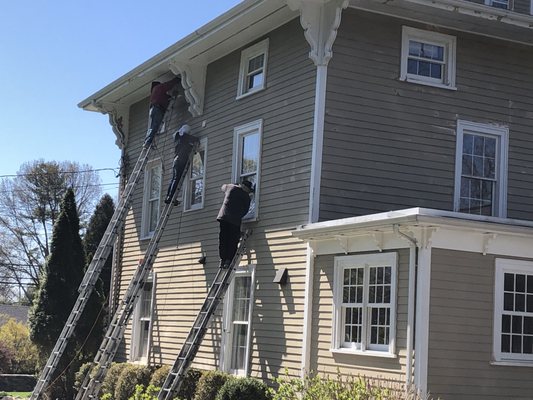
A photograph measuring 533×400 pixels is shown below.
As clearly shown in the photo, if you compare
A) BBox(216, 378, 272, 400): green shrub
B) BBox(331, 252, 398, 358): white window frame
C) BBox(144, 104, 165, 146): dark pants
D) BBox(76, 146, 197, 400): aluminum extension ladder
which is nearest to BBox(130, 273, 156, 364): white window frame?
BBox(76, 146, 197, 400): aluminum extension ladder

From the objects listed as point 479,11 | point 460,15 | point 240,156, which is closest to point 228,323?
point 240,156

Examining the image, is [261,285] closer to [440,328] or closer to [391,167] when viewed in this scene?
[391,167]

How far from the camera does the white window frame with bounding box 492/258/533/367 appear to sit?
11203 millimetres

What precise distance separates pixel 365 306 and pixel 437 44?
563cm

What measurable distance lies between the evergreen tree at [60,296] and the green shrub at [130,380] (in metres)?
3.97

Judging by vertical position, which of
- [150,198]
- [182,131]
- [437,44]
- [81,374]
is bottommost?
[81,374]

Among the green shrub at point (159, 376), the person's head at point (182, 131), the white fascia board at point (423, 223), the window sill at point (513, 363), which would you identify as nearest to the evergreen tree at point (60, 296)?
the green shrub at point (159, 376)

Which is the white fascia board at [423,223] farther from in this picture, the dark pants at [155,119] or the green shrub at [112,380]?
the green shrub at [112,380]

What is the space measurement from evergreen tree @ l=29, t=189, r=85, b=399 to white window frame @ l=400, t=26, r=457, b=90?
41.1 feet

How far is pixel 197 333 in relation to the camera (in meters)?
13.8

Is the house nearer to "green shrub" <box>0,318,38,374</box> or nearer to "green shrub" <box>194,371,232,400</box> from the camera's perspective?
"green shrub" <box>194,371,232,400</box>

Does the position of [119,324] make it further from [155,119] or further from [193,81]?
[193,81]

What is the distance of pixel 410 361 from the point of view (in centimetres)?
1070

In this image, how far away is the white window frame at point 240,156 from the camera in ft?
48.6
